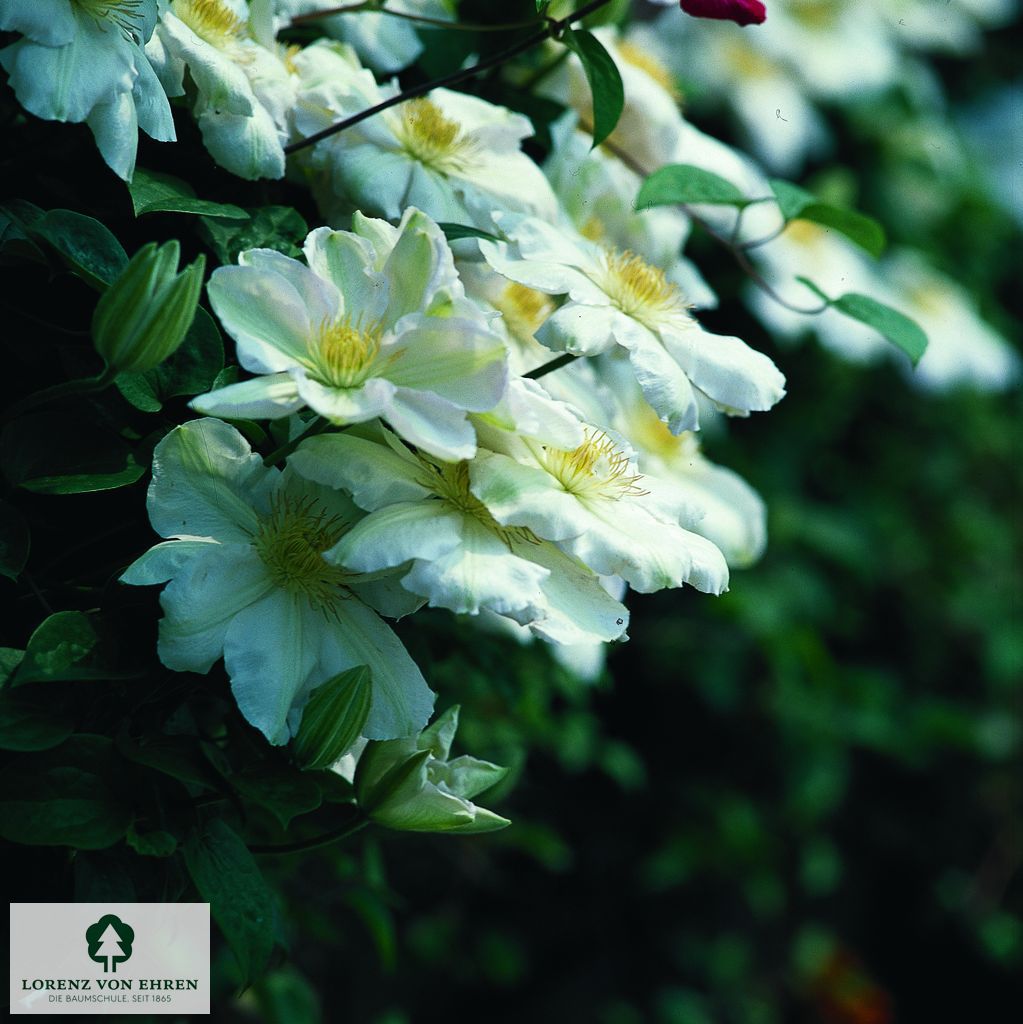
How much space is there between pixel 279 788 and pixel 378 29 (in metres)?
0.46

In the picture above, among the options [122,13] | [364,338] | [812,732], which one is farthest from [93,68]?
[812,732]

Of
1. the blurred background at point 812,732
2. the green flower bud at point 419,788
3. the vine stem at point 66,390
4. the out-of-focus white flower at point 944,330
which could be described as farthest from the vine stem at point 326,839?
the out-of-focus white flower at point 944,330

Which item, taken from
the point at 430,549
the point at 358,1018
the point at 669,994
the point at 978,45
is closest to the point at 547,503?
the point at 430,549

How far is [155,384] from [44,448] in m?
0.05

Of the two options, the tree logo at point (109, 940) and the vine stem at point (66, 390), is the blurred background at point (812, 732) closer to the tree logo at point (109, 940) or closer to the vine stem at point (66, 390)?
the tree logo at point (109, 940)

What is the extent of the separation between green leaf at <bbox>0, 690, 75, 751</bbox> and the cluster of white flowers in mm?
51

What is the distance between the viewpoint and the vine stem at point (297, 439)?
0.49 metres

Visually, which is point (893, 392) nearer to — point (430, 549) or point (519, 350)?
point (519, 350)

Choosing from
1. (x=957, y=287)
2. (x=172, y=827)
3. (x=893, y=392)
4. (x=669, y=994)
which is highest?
(x=172, y=827)

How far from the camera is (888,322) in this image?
0.68 m

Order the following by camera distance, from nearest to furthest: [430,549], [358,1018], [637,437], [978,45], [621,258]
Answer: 1. [430,549]
2. [621,258]
3. [637,437]
4. [358,1018]
5. [978,45]

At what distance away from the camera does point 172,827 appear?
513mm

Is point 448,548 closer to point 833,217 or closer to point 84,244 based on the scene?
point 84,244

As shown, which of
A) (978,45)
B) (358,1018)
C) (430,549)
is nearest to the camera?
(430,549)
